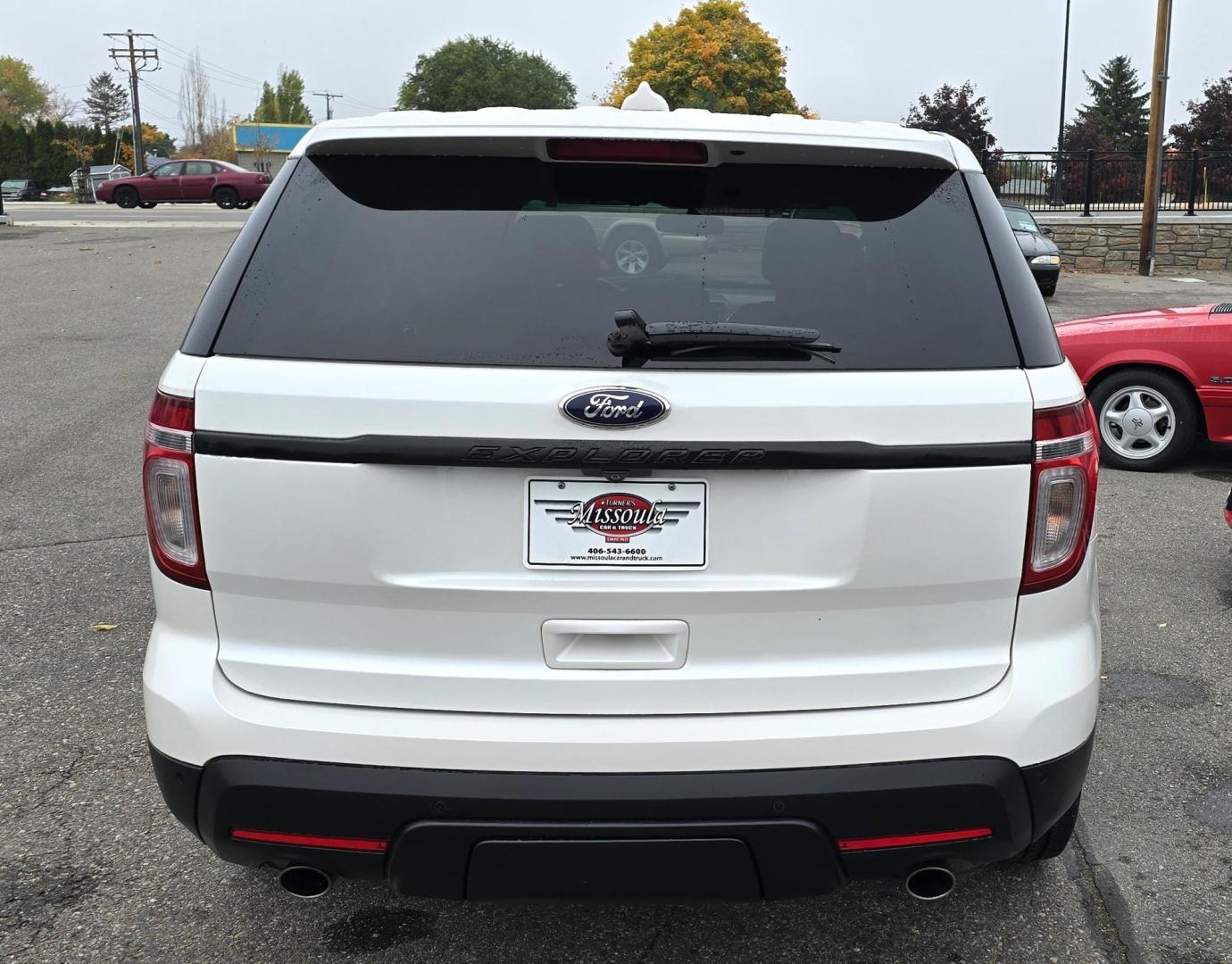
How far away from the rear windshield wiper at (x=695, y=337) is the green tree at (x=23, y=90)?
126m

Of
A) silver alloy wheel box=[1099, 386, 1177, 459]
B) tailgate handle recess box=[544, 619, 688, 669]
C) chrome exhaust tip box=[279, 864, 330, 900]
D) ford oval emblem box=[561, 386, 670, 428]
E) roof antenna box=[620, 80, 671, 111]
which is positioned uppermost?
roof antenna box=[620, 80, 671, 111]

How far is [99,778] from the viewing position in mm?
3654

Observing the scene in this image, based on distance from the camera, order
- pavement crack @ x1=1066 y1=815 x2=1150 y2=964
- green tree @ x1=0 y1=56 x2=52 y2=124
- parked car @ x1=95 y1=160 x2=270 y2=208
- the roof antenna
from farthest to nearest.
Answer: green tree @ x1=0 y1=56 x2=52 y2=124 < parked car @ x1=95 y1=160 x2=270 y2=208 < the roof antenna < pavement crack @ x1=1066 y1=815 x2=1150 y2=964

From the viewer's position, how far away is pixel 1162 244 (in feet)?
86.6

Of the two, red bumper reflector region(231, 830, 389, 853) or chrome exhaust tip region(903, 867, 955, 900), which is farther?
chrome exhaust tip region(903, 867, 955, 900)

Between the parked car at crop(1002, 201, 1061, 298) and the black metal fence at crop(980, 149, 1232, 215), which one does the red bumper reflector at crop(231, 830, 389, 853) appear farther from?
the black metal fence at crop(980, 149, 1232, 215)

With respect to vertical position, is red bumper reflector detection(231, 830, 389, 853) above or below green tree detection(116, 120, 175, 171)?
below

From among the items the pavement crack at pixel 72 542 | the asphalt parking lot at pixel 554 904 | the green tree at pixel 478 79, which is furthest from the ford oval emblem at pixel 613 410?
the green tree at pixel 478 79

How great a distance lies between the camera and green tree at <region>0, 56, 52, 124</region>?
115 meters

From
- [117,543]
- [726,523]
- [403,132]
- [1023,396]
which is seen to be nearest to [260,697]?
[726,523]

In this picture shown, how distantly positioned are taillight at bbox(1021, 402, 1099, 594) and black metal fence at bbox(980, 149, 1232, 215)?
2682 cm

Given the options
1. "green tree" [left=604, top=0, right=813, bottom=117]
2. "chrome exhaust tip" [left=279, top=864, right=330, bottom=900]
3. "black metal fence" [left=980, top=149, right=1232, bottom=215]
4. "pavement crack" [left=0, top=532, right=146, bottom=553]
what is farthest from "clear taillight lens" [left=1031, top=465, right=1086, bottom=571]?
"green tree" [left=604, top=0, right=813, bottom=117]

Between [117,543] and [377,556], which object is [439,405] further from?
[117,543]

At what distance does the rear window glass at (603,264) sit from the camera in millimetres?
2283
